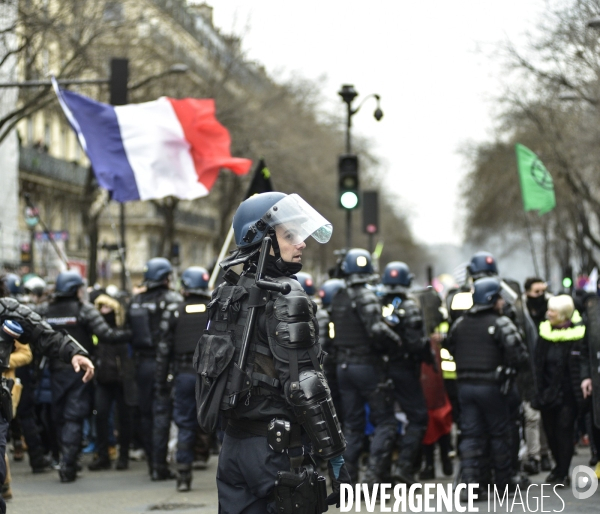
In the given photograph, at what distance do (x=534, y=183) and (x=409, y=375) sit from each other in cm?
860

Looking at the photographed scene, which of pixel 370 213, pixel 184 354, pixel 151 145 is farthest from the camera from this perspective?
pixel 370 213

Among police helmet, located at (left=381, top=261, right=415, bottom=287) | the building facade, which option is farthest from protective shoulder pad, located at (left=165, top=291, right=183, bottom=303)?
the building facade

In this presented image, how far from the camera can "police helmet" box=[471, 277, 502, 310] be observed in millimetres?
8938

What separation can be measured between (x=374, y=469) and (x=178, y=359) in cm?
206

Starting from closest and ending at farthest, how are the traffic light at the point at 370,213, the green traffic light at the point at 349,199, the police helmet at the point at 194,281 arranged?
the police helmet at the point at 194,281 → the green traffic light at the point at 349,199 → the traffic light at the point at 370,213

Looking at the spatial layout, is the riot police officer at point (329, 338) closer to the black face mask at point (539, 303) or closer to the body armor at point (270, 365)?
the black face mask at point (539, 303)

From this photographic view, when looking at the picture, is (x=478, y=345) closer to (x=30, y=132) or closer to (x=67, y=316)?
(x=67, y=316)

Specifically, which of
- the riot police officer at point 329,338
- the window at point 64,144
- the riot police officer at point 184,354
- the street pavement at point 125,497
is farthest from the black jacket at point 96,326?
the window at point 64,144

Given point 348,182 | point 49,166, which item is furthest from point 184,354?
point 49,166

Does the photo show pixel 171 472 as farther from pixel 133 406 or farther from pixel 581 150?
pixel 581 150

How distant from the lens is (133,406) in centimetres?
1182

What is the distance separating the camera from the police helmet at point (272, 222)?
5059mm

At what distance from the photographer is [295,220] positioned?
506 centimetres

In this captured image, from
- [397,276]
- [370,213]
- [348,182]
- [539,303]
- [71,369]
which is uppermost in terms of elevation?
[370,213]
